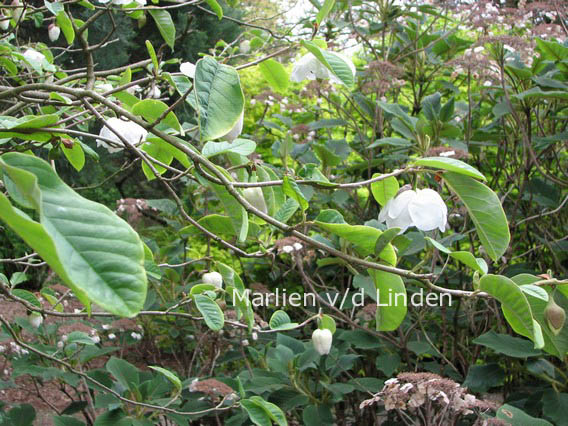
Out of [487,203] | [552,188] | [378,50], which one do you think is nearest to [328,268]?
[552,188]

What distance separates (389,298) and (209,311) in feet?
1.18

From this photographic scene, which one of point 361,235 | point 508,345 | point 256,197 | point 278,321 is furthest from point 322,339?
point 361,235

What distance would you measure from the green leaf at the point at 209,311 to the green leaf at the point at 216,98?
1.56ft

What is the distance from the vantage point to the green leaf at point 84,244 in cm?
34

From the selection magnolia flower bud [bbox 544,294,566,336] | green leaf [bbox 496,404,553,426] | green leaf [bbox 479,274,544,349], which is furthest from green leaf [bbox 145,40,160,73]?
green leaf [bbox 496,404,553,426]

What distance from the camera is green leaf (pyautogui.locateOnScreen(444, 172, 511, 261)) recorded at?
2.18 feet

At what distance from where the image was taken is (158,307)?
254 cm

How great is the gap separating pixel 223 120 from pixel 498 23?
227 centimetres

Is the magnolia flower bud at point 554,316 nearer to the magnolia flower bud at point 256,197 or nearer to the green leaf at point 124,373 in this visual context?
the magnolia flower bud at point 256,197

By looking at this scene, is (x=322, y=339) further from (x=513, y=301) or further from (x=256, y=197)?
(x=513, y=301)

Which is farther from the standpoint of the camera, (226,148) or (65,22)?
(65,22)

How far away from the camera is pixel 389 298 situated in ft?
2.63

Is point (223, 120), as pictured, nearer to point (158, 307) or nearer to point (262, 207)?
point (262, 207)

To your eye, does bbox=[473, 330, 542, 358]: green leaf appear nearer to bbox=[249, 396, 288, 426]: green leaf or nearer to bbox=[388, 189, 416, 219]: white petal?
bbox=[249, 396, 288, 426]: green leaf
